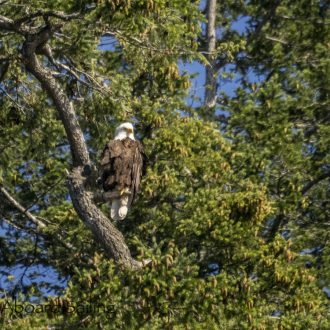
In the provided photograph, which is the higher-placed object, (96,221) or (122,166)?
(122,166)

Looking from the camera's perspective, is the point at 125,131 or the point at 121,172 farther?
the point at 125,131

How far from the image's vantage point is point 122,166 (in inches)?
455

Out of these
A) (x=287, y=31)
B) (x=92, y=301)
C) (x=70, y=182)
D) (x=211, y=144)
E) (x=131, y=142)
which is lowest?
(x=92, y=301)

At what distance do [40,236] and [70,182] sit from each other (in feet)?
11.8

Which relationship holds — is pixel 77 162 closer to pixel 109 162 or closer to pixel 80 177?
pixel 80 177

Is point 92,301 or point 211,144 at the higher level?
point 211,144

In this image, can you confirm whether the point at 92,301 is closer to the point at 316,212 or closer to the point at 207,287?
the point at 207,287

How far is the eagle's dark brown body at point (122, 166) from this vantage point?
37.8 feet

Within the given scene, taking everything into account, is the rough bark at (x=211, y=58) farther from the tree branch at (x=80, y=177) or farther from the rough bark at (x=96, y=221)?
the rough bark at (x=96, y=221)

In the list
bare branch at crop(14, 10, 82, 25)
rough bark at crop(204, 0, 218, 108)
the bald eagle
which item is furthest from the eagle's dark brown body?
rough bark at crop(204, 0, 218, 108)

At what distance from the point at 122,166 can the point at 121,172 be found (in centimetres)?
7

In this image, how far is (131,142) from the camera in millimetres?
11898

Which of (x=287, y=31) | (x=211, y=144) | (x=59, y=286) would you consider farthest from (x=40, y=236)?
(x=287, y=31)

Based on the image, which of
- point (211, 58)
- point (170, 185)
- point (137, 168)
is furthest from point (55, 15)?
point (211, 58)
